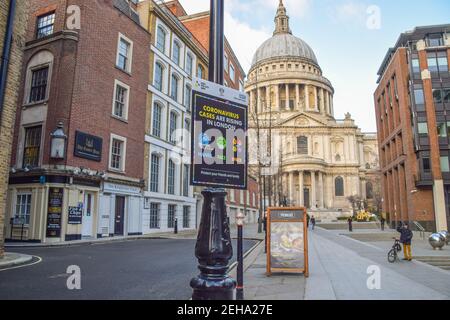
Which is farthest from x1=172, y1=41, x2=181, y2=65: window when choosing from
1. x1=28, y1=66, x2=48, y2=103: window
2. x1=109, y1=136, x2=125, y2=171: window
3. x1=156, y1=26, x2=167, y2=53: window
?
x1=28, y1=66, x2=48, y2=103: window

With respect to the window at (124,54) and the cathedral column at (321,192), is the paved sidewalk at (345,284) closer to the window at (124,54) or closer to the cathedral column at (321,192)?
the window at (124,54)

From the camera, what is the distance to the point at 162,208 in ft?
93.7

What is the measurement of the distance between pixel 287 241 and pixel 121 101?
18.7 meters

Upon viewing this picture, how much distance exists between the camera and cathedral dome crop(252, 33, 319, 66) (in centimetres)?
11419

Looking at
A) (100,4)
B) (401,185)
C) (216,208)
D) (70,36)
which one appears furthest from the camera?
(401,185)

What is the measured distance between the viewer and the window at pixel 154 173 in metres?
28.0

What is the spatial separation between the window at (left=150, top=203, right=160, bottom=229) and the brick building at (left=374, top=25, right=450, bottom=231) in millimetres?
26662

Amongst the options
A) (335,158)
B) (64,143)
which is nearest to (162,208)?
(64,143)

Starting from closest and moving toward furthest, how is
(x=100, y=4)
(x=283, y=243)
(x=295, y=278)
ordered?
(x=295, y=278)
(x=283, y=243)
(x=100, y=4)

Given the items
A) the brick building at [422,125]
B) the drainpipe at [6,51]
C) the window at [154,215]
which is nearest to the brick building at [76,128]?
the window at [154,215]

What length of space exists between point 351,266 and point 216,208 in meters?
7.92

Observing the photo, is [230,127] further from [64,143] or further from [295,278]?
[64,143]

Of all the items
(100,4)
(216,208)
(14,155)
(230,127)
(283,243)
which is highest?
(100,4)

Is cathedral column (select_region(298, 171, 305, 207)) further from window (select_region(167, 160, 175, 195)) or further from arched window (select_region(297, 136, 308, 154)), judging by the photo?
window (select_region(167, 160, 175, 195))
